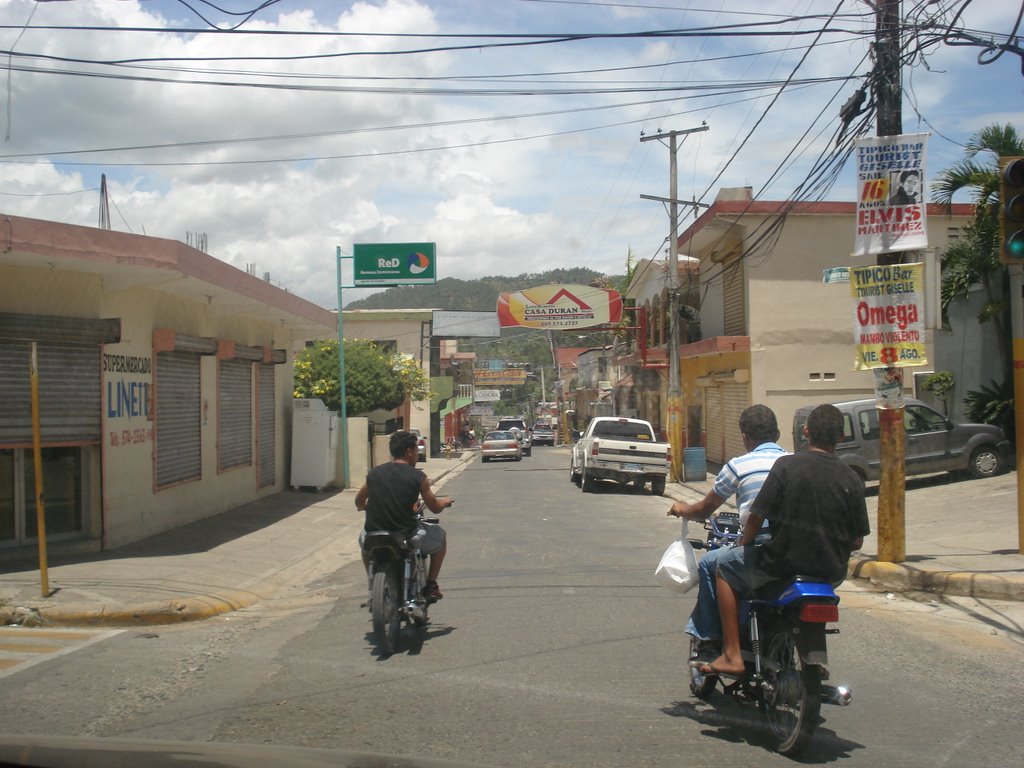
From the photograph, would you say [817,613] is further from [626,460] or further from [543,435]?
[543,435]

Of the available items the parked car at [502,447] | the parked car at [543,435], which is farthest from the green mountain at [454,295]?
the parked car at [502,447]

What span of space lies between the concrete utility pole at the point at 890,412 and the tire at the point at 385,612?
5760mm

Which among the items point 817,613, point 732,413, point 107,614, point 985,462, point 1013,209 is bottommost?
point 107,614

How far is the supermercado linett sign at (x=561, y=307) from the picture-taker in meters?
35.7

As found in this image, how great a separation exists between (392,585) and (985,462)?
1515cm

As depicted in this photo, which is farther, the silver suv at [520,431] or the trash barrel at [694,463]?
the silver suv at [520,431]

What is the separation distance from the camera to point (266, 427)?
789 inches

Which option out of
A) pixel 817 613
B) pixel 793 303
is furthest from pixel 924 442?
pixel 817 613

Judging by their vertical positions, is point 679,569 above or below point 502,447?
above

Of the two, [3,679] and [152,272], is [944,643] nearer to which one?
[3,679]

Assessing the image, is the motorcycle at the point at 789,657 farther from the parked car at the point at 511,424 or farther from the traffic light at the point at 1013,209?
the parked car at the point at 511,424

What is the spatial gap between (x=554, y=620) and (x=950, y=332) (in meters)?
16.5

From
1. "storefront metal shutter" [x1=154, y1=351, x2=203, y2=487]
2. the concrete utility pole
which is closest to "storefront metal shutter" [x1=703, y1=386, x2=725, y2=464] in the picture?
"storefront metal shutter" [x1=154, y1=351, x2=203, y2=487]

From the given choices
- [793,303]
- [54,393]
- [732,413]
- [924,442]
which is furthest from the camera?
[732,413]
